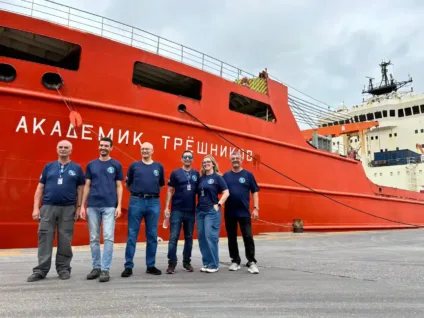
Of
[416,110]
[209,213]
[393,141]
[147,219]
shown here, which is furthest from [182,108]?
[416,110]

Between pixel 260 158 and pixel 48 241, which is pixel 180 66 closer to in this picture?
pixel 260 158

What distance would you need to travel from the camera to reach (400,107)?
19078 millimetres

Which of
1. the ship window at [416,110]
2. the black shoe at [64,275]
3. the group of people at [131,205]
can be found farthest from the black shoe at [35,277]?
the ship window at [416,110]

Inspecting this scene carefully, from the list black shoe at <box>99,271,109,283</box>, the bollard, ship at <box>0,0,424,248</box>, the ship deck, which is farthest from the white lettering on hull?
black shoe at <box>99,271,109,283</box>

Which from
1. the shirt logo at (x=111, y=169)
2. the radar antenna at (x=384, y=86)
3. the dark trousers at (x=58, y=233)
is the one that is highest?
the radar antenna at (x=384, y=86)

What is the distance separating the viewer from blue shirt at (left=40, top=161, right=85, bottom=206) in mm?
3246

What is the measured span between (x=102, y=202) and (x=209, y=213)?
100cm

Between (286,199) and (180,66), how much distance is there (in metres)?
4.07

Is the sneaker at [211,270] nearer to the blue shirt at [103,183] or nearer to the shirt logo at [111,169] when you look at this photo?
the blue shirt at [103,183]

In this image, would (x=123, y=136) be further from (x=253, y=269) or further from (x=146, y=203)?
(x=253, y=269)

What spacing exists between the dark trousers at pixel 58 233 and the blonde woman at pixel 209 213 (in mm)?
1178

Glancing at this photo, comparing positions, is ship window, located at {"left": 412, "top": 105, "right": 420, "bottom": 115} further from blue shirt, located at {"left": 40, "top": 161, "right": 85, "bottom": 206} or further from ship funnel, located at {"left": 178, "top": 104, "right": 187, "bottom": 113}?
blue shirt, located at {"left": 40, "top": 161, "right": 85, "bottom": 206}

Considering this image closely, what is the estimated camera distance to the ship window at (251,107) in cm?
930

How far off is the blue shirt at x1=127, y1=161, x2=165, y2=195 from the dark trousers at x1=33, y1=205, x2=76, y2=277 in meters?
0.57
